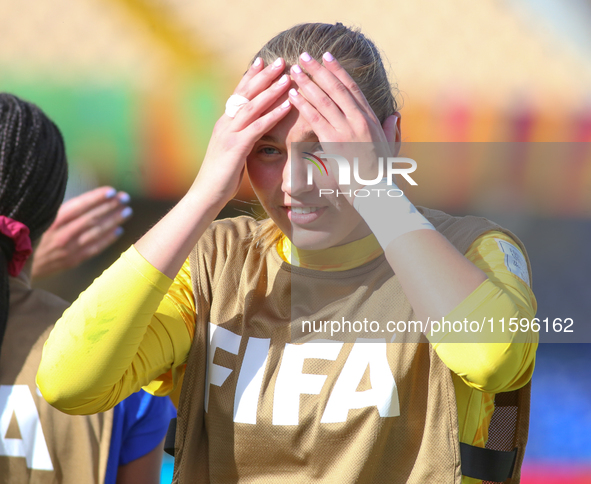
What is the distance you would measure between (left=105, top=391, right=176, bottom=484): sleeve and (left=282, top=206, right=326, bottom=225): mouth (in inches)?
21.6

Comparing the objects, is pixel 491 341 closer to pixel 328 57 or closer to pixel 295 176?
pixel 295 176

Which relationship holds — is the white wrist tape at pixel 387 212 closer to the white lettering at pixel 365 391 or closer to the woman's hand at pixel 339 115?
the woman's hand at pixel 339 115

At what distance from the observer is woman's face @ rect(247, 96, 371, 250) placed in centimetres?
94

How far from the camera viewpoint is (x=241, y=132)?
939 mm

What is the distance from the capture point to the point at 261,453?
90 centimetres

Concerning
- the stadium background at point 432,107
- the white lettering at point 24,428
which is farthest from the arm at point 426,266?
the stadium background at point 432,107

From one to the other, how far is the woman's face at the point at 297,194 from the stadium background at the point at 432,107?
35.6 inches

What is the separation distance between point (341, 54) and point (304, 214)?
317 millimetres

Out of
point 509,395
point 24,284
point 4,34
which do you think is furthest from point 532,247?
point 4,34

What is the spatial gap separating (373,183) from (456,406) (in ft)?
1.26

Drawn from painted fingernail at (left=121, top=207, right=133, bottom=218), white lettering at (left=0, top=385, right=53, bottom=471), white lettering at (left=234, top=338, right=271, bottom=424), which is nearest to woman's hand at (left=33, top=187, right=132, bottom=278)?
painted fingernail at (left=121, top=207, right=133, bottom=218)

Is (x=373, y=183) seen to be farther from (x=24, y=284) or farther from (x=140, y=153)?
(x=140, y=153)

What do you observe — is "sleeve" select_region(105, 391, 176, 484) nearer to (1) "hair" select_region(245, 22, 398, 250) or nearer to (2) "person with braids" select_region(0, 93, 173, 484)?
(2) "person with braids" select_region(0, 93, 173, 484)

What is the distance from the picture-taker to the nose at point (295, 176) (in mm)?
935
